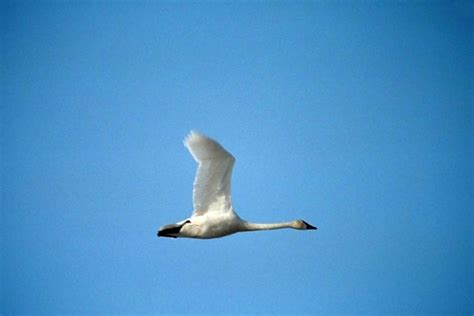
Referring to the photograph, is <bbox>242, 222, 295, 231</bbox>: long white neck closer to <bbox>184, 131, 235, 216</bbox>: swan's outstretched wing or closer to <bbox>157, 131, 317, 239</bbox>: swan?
<bbox>157, 131, 317, 239</bbox>: swan

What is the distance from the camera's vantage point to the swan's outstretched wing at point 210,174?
84.5 feet

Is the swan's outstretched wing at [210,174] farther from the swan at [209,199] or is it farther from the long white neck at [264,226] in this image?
the long white neck at [264,226]

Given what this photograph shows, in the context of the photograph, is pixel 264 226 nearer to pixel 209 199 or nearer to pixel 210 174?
pixel 209 199

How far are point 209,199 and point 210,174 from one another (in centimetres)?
74

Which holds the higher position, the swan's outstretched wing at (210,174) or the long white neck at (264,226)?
the swan's outstretched wing at (210,174)

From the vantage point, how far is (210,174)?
26.0 m

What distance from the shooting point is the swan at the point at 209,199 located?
2583 centimetres

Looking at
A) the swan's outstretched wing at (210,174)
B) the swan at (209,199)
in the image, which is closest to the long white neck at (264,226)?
the swan at (209,199)

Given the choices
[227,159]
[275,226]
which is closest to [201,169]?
[227,159]

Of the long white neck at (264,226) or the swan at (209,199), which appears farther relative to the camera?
the long white neck at (264,226)

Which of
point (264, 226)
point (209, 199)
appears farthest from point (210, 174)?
point (264, 226)

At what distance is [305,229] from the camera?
27500mm

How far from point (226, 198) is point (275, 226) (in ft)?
5.63

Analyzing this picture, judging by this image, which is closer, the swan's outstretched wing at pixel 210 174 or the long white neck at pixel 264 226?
the swan's outstretched wing at pixel 210 174
